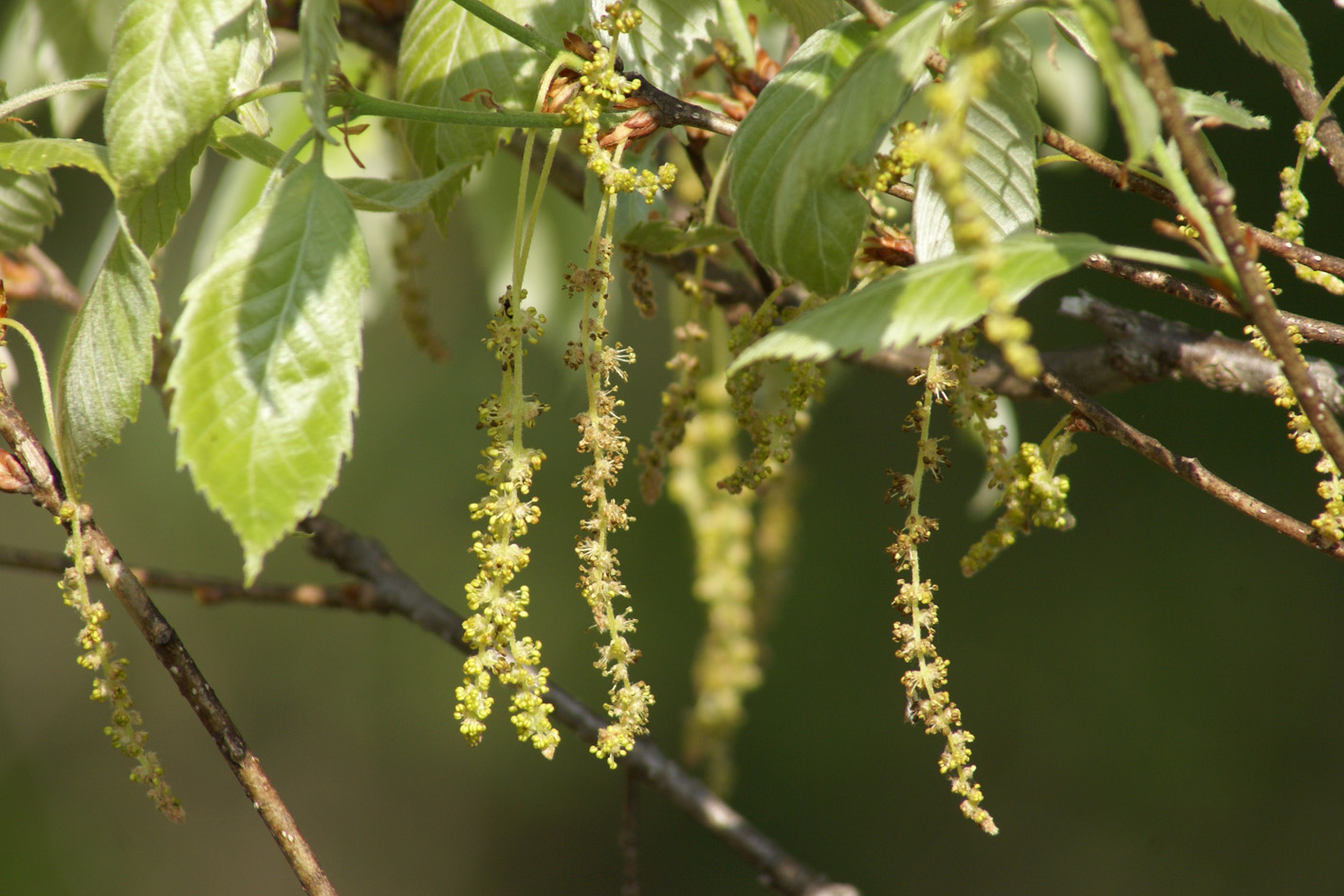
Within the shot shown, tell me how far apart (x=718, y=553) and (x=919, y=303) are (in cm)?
67

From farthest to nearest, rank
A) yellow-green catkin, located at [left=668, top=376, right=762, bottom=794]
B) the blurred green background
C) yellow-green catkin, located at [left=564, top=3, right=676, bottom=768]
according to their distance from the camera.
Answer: the blurred green background < yellow-green catkin, located at [left=668, top=376, right=762, bottom=794] < yellow-green catkin, located at [left=564, top=3, right=676, bottom=768]

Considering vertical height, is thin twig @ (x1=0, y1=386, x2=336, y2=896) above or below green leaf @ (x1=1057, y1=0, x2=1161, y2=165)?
below

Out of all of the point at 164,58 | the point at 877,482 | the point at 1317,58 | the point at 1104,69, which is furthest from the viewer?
the point at 877,482

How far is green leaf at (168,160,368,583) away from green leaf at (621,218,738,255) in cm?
23

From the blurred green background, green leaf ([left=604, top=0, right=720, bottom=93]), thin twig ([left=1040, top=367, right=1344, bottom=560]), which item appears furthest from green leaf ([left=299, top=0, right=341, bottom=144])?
the blurred green background

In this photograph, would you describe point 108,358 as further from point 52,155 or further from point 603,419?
point 603,419

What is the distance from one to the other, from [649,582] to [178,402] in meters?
3.42

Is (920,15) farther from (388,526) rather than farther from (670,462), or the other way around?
(388,526)

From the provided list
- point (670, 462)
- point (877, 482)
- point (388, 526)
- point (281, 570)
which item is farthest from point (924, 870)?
point (670, 462)

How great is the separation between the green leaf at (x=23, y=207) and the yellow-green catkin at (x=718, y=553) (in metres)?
0.58

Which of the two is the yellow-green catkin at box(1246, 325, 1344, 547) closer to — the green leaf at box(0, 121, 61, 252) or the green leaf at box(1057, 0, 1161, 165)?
the green leaf at box(1057, 0, 1161, 165)

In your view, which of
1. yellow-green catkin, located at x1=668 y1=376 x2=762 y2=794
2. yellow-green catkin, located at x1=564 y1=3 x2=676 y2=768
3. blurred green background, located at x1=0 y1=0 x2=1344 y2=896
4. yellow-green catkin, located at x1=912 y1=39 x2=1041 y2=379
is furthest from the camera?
blurred green background, located at x1=0 y1=0 x2=1344 y2=896

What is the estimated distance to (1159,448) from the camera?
0.56 m

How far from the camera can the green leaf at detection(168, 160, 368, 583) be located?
456mm
